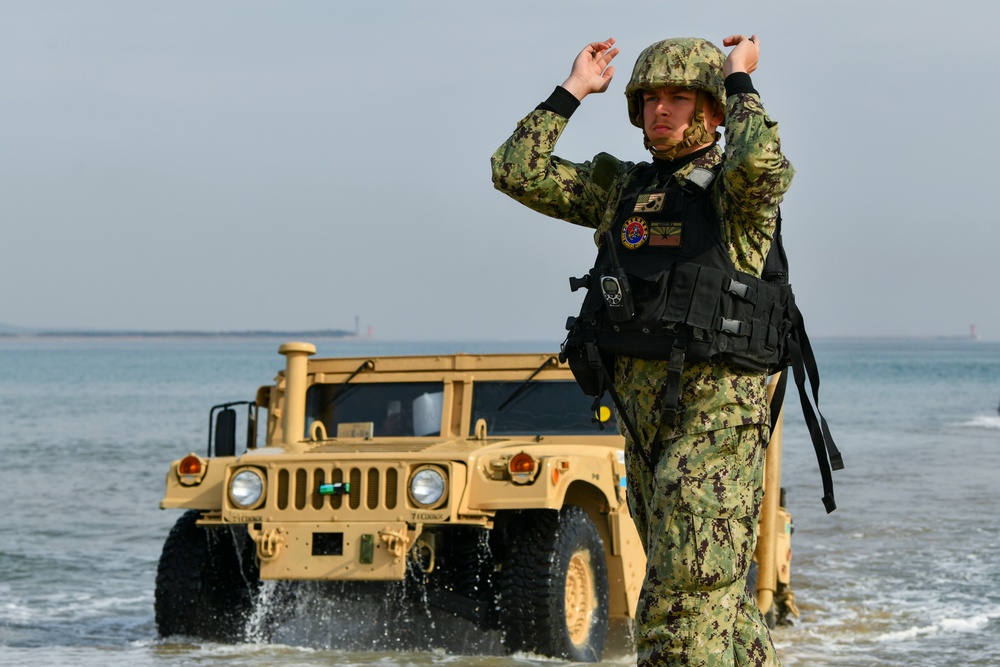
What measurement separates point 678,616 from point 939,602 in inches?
250

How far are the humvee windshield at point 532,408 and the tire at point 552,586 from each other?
896 millimetres

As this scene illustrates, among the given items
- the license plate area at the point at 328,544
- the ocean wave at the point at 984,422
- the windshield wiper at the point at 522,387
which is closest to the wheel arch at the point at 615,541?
the windshield wiper at the point at 522,387

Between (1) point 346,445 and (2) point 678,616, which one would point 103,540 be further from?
(2) point 678,616

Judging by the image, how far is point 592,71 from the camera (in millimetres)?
3789

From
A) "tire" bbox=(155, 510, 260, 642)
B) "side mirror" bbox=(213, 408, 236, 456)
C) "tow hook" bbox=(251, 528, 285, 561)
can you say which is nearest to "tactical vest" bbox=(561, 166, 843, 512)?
"tow hook" bbox=(251, 528, 285, 561)

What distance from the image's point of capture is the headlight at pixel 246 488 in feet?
22.4

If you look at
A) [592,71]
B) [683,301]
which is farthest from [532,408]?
[683,301]

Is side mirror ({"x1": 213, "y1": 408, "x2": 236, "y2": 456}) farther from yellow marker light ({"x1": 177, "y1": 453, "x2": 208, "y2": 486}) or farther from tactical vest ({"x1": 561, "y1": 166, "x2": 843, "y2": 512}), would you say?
tactical vest ({"x1": 561, "y1": 166, "x2": 843, "y2": 512})

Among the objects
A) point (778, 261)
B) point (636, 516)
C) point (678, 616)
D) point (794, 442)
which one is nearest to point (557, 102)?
point (778, 261)

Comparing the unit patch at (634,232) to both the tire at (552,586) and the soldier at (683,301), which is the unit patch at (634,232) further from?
the tire at (552,586)

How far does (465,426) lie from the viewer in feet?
25.7

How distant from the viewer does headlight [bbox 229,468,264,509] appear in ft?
22.4

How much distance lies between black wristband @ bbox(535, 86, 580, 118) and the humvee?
9.80 feet

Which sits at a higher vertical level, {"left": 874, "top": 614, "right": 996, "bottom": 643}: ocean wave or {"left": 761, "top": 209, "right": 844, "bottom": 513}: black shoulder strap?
{"left": 761, "top": 209, "right": 844, "bottom": 513}: black shoulder strap
